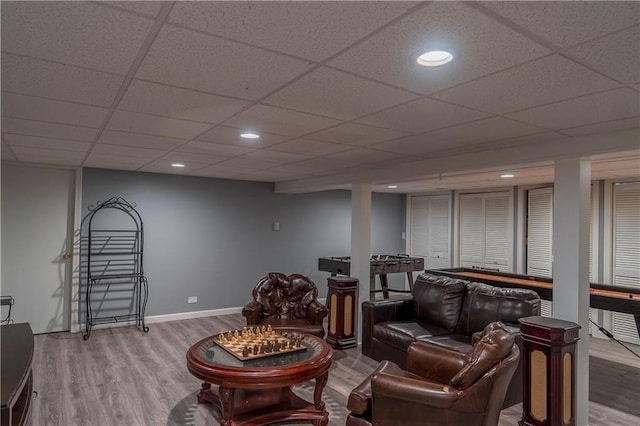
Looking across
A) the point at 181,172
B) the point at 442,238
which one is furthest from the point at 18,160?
the point at 442,238

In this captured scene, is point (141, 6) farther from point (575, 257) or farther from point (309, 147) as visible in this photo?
point (575, 257)

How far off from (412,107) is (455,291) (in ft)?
8.44

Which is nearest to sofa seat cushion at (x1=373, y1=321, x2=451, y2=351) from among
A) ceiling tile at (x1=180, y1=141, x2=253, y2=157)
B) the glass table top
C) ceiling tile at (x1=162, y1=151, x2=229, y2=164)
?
the glass table top

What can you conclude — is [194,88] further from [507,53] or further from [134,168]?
[134,168]

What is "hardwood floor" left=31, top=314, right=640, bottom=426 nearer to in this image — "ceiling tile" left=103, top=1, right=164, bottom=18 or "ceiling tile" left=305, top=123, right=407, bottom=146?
"ceiling tile" left=305, top=123, right=407, bottom=146

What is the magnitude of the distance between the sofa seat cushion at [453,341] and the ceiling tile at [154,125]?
2763 millimetres

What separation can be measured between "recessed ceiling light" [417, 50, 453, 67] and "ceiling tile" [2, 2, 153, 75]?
1.06m

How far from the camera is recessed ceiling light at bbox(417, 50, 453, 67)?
62.8 inches

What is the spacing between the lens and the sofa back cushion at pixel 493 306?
368 cm

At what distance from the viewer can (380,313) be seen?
14.6ft

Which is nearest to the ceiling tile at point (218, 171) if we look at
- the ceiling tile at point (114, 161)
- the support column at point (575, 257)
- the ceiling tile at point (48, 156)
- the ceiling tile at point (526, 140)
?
the ceiling tile at point (114, 161)

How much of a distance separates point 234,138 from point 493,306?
2.92 meters

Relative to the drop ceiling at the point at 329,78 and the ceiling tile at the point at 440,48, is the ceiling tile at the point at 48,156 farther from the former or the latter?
the ceiling tile at the point at 440,48

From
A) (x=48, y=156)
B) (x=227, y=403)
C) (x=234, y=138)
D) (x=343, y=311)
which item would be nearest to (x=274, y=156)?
(x=234, y=138)
